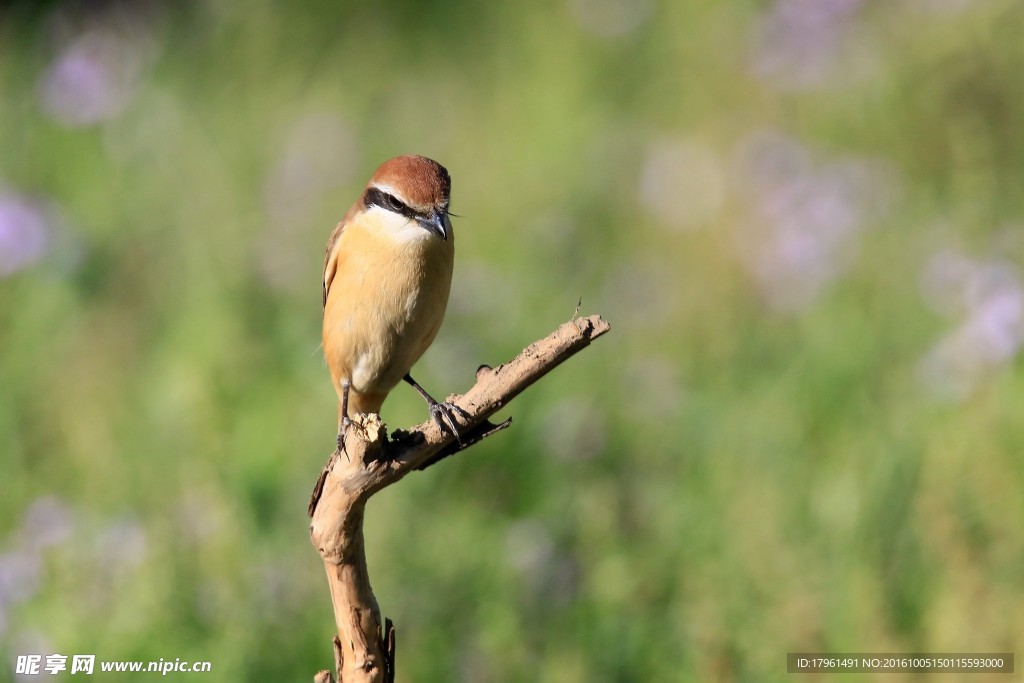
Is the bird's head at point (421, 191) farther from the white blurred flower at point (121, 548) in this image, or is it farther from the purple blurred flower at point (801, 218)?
the purple blurred flower at point (801, 218)

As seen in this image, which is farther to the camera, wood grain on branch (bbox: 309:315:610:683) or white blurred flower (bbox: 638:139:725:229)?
white blurred flower (bbox: 638:139:725:229)

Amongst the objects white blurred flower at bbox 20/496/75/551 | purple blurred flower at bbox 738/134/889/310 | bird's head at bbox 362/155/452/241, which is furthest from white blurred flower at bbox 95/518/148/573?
purple blurred flower at bbox 738/134/889/310

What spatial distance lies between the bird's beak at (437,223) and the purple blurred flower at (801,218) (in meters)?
3.07

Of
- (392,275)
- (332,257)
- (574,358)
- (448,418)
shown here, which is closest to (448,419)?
(448,418)

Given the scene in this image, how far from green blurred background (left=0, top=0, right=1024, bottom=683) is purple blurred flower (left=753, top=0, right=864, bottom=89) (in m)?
0.02

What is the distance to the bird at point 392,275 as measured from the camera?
3.18m

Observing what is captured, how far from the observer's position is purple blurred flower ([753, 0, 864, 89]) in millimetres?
6996

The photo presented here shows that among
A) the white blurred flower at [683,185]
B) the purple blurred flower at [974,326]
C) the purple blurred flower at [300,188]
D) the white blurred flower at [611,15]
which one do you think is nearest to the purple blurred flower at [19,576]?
the purple blurred flower at [300,188]

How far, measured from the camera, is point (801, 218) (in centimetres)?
618

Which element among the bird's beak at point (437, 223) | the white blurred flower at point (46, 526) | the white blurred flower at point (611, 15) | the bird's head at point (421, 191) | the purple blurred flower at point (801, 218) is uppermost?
the white blurred flower at point (611, 15)

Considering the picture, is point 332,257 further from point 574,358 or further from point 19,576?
point 574,358

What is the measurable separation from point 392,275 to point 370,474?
0.95 m

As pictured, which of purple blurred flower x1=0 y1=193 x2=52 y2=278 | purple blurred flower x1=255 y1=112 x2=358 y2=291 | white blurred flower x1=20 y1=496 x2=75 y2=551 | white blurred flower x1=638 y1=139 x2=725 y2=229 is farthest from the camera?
white blurred flower x1=638 y1=139 x2=725 y2=229

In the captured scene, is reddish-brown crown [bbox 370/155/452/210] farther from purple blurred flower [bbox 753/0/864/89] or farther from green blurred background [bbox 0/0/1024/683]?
purple blurred flower [bbox 753/0/864/89]
